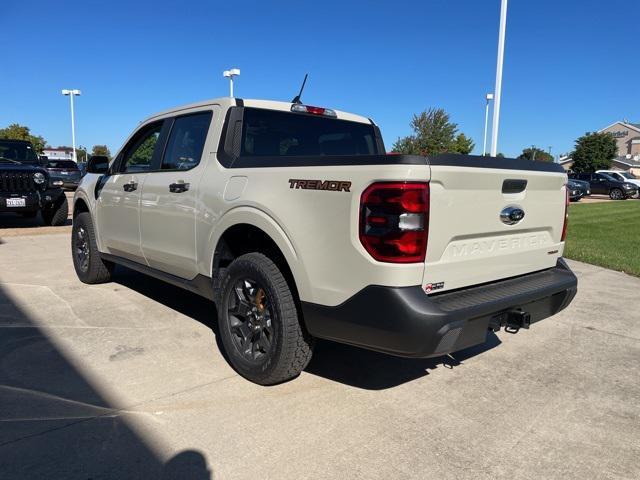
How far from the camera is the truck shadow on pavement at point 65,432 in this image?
2395mm

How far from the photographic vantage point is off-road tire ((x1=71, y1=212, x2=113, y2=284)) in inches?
224

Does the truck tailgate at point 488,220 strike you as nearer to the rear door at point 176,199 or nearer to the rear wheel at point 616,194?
the rear door at point 176,199

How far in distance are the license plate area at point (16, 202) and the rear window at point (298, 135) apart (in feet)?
27.0

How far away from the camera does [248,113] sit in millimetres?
3885

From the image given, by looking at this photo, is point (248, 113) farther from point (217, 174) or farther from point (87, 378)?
point (87, 378)

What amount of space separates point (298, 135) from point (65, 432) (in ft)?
8.74

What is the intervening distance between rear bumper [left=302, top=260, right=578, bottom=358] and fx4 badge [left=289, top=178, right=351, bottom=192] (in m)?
0.53

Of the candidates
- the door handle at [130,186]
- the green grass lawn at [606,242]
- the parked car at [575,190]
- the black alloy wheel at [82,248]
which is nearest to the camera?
the door handle at [130,186]

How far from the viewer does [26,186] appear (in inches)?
406

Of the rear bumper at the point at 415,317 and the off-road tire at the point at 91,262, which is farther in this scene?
the off-road tire at the point at 91,262

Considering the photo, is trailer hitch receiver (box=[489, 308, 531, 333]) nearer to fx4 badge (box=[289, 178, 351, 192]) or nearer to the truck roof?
fx4 badge (box=[289, 178, 351, 192])

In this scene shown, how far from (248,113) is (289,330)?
178cm

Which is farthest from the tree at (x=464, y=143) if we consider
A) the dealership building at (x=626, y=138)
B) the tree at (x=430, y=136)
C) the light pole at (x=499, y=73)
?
the dealership building at (x=626, y=138)

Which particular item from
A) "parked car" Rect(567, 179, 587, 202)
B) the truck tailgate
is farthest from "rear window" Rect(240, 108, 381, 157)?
"parked car" Rect(567, 179, 587, 202)
